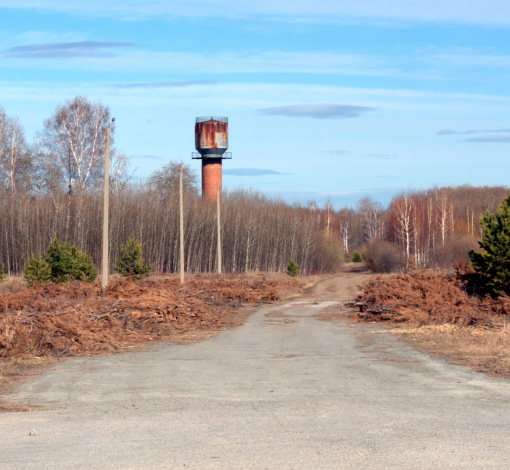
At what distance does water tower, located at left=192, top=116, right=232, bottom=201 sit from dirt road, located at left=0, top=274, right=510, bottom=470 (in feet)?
170

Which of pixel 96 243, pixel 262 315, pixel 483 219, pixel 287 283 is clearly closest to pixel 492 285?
pixel 483 219

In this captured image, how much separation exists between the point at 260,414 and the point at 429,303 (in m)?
14.4

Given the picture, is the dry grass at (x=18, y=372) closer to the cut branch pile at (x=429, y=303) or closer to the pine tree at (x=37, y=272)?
the cut branch pile at (x=429, y=303)

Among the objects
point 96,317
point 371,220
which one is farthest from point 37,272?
point 371,220

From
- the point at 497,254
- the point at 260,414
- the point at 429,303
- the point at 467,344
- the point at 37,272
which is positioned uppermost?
the point at 497,254

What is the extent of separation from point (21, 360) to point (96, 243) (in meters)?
40.6

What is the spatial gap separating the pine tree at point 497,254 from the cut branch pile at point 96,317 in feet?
33.7

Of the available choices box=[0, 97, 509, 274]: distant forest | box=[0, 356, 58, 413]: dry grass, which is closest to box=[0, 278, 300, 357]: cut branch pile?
box=[0, 356, 58, 413]: dry grass

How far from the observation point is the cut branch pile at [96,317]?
13.1 meters

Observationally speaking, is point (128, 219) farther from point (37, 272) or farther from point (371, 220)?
point (371, 220)

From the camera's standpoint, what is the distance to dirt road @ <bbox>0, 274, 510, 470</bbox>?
5.50 meters

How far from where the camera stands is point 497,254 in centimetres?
2342

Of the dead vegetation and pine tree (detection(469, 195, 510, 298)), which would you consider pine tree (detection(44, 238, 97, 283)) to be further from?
pine tree (detection(469, 195, 510, 298))

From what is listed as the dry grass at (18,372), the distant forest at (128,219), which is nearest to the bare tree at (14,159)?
the distant forest at (128,219)
